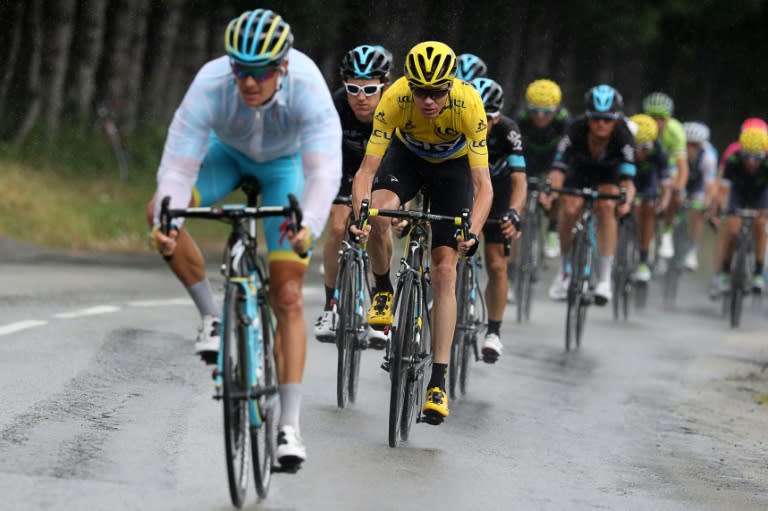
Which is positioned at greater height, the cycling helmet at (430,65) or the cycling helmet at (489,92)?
the cycling helmet at (430,65)

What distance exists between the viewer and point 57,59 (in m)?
28.8

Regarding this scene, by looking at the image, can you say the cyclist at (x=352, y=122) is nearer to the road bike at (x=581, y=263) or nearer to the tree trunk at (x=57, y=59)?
the road bike at (x=581, y=263)

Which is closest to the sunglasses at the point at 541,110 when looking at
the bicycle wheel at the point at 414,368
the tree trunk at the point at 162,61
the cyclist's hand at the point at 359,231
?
the bicycle wheel at the point at 414,368

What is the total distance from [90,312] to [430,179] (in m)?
4.93

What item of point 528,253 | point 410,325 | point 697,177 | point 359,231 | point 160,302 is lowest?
point 160,302

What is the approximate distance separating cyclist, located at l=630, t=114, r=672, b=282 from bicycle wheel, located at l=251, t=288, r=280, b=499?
1206 cm

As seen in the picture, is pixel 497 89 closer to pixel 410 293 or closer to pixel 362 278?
pixel 362 278

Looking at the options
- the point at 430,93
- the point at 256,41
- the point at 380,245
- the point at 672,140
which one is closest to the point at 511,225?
the point at 380,245

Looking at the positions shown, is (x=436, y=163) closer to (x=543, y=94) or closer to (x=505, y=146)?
(x=505, y=146)

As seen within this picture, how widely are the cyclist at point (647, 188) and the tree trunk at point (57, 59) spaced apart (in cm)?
1233

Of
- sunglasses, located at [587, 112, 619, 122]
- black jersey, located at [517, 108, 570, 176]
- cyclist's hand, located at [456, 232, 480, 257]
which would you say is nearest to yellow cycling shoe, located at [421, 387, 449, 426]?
cyclist's hand, located at [456, 232, 480, 257]

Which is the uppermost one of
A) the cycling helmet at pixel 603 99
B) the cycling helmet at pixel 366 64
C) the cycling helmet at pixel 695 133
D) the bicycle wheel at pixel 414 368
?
the cycling helmet at pixel 366 64

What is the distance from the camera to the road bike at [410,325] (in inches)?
348

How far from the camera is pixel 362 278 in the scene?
35.1ft
